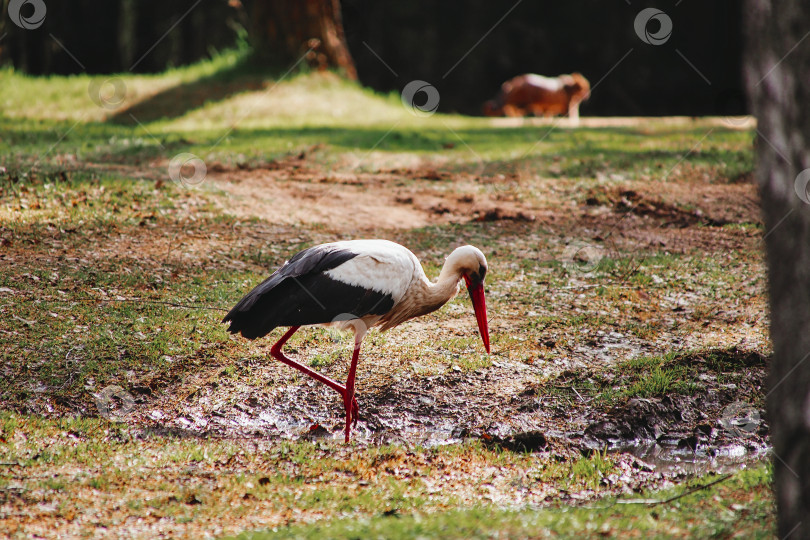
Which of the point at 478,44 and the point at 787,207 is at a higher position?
the point at 478,44

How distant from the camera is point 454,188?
10047 millimetres

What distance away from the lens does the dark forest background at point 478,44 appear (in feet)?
70.7

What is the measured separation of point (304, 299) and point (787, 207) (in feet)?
9.54

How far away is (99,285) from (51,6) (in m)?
16.0

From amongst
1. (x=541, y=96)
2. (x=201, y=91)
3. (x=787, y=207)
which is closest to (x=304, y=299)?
(x=787, y=207)

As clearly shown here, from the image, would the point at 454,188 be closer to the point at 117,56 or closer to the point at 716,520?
the point at 716,520

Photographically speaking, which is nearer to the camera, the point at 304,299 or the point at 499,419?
the point at 304,299

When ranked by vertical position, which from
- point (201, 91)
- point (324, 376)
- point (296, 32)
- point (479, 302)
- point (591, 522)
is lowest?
point (324, 376)

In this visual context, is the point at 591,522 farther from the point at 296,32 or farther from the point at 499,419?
the point at 296,32

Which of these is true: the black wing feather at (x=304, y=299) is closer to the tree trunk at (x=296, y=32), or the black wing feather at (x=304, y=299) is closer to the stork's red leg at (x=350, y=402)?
the stork's red leg at (x=350, y=402)

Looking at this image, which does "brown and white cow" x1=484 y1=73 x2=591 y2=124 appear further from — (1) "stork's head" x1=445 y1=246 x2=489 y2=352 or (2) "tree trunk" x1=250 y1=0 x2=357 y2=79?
(1) "stork's head" x1=445 y1=246 x2=489 y2=352

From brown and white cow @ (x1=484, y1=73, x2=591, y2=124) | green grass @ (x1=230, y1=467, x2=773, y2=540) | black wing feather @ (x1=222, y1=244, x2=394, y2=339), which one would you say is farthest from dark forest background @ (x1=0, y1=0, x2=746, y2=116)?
green grass @ (x1=230, y1=467, x2=773, y2=540)

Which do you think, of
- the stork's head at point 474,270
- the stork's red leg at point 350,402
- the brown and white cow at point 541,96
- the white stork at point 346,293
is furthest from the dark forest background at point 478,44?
the stork's red leg at point 350,402

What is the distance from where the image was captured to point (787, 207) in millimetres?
2971
